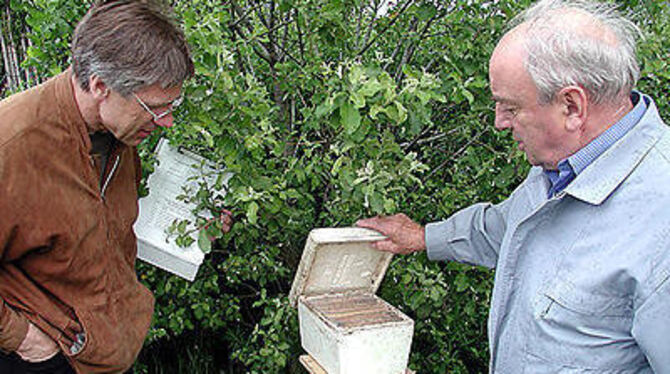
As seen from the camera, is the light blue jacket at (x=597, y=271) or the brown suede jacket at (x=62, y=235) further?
the brown suede jacket at (x=62, y=235)

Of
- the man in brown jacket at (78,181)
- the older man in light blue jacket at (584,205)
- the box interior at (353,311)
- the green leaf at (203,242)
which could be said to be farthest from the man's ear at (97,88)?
the older man in light blue jacket at (584,205)

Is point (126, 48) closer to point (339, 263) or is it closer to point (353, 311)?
point (339, 263)

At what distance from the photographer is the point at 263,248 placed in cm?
279

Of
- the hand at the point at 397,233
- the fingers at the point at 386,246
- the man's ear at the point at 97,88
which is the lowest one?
the fingers at the point at 386,246

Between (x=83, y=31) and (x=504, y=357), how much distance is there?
5.32ft

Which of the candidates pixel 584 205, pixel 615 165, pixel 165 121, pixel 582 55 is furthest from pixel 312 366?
pixel 582 55

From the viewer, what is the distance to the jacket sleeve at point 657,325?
1380 mm

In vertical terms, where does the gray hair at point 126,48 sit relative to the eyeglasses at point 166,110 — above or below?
above

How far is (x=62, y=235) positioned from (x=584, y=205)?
1.53m

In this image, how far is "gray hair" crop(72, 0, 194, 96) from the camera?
174 centimetres

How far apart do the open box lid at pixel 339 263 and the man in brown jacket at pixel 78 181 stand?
25.2 inches

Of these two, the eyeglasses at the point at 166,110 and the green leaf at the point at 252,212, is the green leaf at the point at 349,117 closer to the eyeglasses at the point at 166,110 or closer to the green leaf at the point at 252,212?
the green leaf at the point at 252,212

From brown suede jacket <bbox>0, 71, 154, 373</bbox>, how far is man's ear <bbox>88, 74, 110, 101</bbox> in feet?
0.22

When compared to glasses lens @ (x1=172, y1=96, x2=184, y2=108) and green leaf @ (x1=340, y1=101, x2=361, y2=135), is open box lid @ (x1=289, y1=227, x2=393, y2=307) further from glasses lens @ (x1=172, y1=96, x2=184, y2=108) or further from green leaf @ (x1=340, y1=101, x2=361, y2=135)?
glasses lens @ (x1=172, y1=96, x2=184, y2=108)
